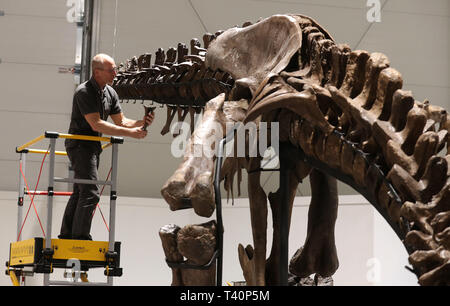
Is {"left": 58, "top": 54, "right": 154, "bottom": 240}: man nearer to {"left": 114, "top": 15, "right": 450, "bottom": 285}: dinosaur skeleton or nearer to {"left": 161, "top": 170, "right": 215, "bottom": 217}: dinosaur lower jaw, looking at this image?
{"left": 114, "top": 15, "right": 450, "bottom": 285}: dinosaur skeleton

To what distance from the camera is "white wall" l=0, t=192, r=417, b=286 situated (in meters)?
8.28

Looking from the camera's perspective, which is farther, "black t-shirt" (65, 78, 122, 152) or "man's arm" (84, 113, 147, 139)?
"black t-shirt" (65, 78, 122, 152)

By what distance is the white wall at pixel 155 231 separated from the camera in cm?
828

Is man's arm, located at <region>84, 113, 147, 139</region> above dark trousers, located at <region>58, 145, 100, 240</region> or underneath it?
above

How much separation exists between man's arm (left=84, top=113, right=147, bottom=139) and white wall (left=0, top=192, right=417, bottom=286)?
160 inches

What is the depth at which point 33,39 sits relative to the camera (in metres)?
9.33

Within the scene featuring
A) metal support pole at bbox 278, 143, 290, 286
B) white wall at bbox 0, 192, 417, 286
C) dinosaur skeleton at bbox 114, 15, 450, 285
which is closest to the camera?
dinosaur skeleton at bbox 114, 15, 450, 285

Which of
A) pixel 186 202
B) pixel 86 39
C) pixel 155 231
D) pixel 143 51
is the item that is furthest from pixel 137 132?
pixel 86 39

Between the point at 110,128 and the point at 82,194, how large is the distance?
58cm

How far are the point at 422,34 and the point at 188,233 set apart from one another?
755cm

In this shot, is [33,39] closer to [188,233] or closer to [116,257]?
[116,257]

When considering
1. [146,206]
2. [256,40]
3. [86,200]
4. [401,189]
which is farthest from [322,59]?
[146,206]

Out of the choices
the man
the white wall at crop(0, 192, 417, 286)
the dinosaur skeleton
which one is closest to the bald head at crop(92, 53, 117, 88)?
the man

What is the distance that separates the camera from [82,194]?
5188 mm
